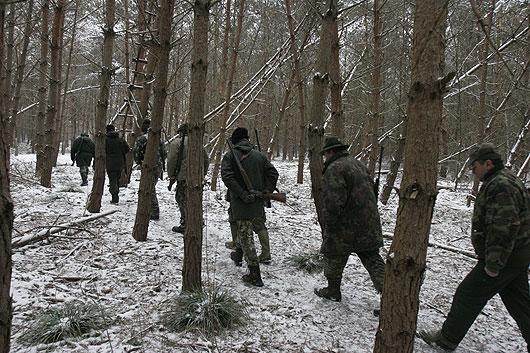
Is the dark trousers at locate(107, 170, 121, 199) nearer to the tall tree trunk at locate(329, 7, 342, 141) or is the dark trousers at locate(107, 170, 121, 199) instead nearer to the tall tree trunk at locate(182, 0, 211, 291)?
the tall tree trunk at locate(182, 0, 211, 291)

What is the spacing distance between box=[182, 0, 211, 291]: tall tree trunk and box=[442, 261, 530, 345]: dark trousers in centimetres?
277

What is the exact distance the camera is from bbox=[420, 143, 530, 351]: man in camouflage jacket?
321 centimetres

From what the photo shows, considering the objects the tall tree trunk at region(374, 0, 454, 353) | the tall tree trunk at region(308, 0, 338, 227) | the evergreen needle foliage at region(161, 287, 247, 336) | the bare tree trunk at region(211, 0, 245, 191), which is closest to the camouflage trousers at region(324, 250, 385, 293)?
the tall tree trunk at region(308, 0, 338, 227)

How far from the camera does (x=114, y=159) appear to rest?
8.64m

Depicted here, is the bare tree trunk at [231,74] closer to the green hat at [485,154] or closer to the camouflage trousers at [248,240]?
the camouflage trousers at [248,240]

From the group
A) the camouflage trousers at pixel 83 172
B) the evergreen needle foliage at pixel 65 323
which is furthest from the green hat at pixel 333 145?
the camouflage trousers at pixel 83 172

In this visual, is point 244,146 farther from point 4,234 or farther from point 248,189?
point 4,234

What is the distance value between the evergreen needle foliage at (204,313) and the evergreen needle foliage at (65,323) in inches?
25.3

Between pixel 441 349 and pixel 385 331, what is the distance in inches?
79.6

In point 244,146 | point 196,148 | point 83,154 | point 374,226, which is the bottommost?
point 374,226

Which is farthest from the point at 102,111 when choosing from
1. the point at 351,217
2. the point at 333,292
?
the point at 333,292

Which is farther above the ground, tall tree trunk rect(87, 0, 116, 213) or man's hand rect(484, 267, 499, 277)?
tall tree trunk rect(87, 0, 116, 213)

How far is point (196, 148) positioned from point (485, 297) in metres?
3.36

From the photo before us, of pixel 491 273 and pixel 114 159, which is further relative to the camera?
pixel 114 159
